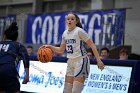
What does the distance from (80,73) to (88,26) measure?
326 inches

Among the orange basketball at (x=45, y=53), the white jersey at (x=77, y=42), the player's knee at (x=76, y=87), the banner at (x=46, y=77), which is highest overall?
the white jersey at (x=77, y=42)

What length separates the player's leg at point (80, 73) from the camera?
17.5 ft

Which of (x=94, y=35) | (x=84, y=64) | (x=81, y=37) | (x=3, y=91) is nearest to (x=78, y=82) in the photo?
(x=84, y=64)

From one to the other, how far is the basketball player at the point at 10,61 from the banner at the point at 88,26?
726cm

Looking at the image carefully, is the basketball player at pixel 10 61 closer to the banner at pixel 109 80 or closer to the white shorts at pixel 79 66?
the white shorts at pixel 79 66

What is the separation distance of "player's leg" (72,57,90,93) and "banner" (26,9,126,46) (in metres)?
6.79

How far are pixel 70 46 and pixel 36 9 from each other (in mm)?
13381

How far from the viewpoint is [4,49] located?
17.1 feet

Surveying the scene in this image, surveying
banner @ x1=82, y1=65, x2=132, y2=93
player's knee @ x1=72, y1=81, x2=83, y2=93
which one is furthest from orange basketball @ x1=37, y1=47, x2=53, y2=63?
banner @ x1=82, y1=65, x2=132, y2=93

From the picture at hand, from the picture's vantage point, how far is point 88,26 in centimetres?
1357

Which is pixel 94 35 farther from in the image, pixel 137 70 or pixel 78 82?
pixel 78 82

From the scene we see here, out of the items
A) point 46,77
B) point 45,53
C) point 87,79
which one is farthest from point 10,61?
point 46,77

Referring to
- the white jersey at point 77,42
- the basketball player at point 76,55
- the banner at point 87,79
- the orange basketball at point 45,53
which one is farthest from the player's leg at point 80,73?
the banner at point 87,79

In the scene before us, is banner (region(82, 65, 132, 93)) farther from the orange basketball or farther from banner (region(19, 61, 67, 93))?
the orange basketball
